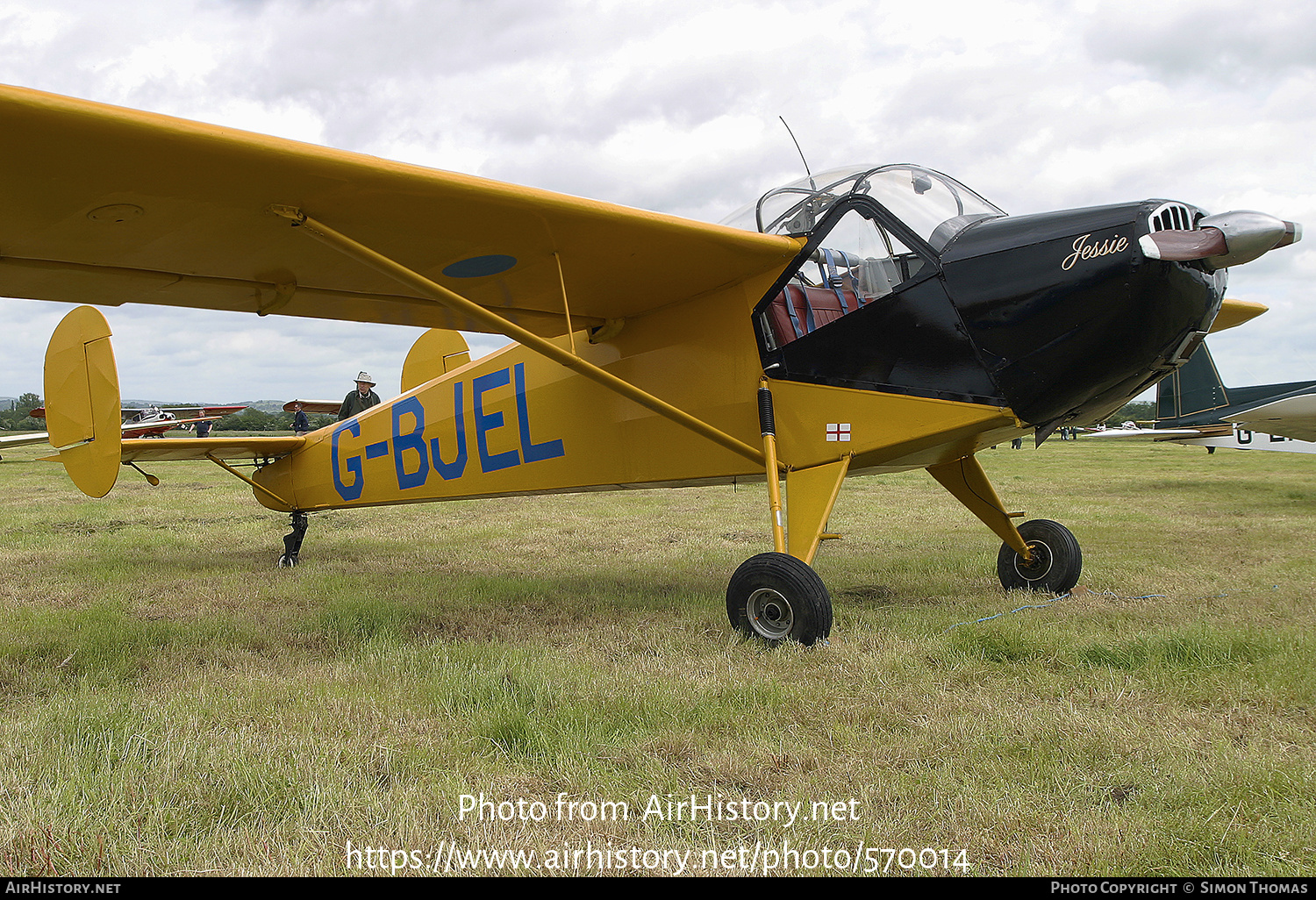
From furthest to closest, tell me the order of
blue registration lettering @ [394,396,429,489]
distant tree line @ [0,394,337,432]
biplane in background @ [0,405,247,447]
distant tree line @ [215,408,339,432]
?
distant tree line @ [215,408,339,432]
distant tree line @ [0,394,337,432]
biplane in background @ [0,405,247,447]
blue registration lettering @ [394,396,429,489]

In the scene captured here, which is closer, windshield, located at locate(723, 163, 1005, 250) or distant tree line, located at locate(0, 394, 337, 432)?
windshield, located at locate(723, 163, 1005, 250)

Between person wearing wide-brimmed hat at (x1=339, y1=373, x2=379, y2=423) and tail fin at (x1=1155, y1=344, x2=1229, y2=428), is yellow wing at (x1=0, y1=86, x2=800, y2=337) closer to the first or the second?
person wearing wide-brimmed hat at (x1=339, y1=373, x2=379, y2=423)

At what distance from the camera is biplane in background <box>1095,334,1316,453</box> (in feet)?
45.8

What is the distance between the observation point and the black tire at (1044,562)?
528 centimetres

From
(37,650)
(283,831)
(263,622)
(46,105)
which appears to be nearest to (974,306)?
(283,831)

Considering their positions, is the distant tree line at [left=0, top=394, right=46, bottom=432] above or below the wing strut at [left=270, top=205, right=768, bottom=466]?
above

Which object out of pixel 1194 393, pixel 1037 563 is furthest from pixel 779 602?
pixel 1194 393

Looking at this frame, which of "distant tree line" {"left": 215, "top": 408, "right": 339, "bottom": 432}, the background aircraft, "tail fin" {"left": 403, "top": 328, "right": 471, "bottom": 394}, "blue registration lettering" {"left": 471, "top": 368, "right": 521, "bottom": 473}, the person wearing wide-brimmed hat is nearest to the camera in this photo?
"blue registration lettering" {"left": 471, "top": 368, "right": 521, "bottom": 473}

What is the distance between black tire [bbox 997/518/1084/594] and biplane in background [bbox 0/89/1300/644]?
2 centimetres

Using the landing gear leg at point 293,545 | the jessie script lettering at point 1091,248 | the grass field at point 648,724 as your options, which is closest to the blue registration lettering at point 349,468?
the landing gear leg at point 293,545

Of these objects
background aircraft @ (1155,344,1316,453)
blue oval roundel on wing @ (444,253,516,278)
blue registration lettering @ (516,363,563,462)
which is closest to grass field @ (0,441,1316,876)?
blue registration lettering @ (516,363,563,462)

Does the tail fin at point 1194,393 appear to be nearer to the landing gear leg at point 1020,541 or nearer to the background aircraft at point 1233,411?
the background aircraft at point 1233,411

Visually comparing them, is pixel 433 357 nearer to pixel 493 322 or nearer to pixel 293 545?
pixel 293 545

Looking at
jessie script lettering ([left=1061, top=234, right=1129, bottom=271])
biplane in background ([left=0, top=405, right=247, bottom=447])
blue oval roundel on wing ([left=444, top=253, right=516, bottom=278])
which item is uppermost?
biplane in background ([left=0, top=405, right=247, bottom=447])
